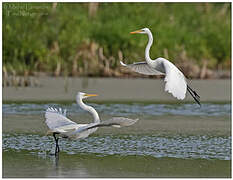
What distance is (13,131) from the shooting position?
34.7 feet

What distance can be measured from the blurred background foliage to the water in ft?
17.3

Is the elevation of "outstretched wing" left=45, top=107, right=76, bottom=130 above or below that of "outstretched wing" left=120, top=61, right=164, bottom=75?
below

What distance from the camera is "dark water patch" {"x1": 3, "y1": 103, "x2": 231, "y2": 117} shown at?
1323 cm

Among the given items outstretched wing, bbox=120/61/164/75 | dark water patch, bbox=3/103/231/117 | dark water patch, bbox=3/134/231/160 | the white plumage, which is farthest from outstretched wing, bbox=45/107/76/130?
dark water patch, bbox=3/103/231/117

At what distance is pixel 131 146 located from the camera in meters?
9.43

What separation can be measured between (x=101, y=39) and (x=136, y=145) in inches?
462

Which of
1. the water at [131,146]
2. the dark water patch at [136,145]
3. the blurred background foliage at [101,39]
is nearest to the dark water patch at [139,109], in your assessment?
the water at [131,146]

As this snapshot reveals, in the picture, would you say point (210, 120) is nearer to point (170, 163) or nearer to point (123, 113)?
point (123, 113)

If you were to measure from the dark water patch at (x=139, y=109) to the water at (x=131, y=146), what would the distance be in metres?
0.02

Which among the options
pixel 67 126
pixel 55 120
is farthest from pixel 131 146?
pixel 55 120

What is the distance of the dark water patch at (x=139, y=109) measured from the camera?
13.2m

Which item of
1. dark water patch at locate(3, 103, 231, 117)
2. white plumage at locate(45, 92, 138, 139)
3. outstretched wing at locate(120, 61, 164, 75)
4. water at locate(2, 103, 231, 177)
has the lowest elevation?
dark water patch at locate(3, 103, 231, 117)

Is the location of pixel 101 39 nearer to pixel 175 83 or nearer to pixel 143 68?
pixel 143 68

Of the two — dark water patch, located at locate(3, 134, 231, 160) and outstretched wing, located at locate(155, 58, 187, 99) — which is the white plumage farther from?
outstretched wing, located at locate(155, 58, 187, 99)
